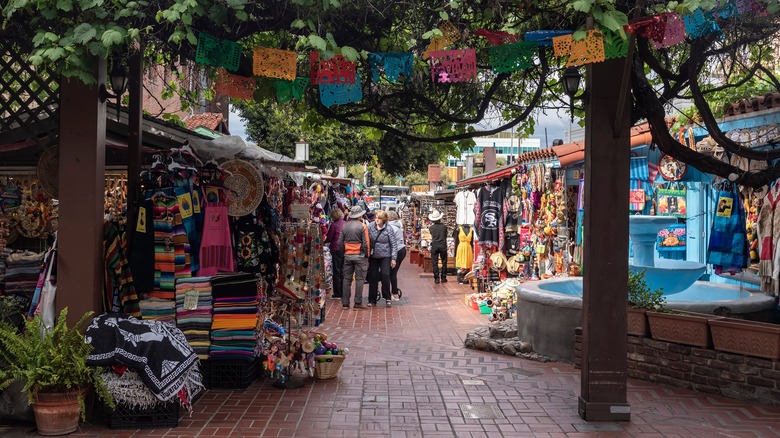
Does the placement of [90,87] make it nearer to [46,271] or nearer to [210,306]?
[46,271]

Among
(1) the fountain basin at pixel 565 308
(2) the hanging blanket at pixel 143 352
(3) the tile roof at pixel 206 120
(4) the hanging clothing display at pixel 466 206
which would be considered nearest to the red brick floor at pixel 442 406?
(1) the fountain basin at pixel 565 308

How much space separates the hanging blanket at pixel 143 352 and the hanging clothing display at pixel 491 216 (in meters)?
10.9

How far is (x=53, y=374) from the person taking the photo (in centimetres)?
617

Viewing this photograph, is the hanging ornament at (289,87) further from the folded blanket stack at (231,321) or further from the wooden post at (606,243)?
the wooden post at (606,243)

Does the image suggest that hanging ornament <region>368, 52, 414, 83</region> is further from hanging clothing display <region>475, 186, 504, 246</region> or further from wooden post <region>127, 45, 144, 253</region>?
hanging clothing display <region>475, 186, 504, 246</region>

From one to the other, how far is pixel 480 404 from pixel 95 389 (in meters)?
3.51

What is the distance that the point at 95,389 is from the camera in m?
6.36

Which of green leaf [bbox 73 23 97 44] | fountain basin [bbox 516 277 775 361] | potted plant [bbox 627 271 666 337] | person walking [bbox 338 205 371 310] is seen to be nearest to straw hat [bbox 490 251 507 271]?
person walking [bbox 338 205 371 310]

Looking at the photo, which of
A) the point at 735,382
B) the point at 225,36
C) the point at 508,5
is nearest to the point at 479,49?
the point at 508,5

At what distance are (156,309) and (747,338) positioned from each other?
5.80 meters

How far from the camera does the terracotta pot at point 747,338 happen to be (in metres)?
7.25

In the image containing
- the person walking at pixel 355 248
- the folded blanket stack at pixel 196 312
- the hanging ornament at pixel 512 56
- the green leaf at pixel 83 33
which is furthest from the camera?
the person walking at pixel 355 248

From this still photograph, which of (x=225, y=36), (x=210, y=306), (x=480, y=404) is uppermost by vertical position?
(x=225, y=36)

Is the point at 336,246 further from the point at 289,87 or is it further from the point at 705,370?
the point at 705,370
